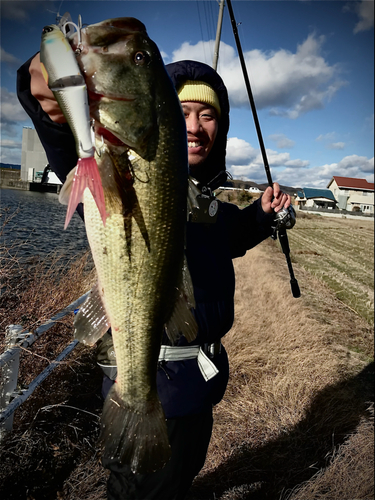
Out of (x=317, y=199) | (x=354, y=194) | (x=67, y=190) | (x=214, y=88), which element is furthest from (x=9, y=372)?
(x=354, y=194)

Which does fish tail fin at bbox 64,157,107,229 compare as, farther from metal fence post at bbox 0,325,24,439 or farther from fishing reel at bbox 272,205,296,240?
fishing reel at bbox 272,205,296,240

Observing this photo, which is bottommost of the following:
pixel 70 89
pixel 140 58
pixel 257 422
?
pixel 257 422

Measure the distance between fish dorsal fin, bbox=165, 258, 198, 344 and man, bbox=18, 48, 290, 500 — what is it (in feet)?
1.25

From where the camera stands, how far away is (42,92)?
1496mm

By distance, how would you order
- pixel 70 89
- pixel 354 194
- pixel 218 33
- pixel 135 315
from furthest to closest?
pixel 354 194
pixel 218 33
pixel 135 315
pixel 70 89

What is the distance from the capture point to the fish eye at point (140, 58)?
1397 millimetres

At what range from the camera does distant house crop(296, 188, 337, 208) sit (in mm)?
91312

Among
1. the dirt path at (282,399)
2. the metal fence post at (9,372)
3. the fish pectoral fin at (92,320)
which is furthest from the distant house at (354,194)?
the fish pectoral fin at (92,320)

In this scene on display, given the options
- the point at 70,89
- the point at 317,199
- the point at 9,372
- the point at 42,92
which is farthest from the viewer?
the point at 317,199

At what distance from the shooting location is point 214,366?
223cm

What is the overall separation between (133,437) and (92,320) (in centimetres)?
71

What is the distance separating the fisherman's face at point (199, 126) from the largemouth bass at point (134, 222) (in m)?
1.17

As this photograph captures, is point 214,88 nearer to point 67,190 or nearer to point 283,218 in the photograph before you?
point 283,218

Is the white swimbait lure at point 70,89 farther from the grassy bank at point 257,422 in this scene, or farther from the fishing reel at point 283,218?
the grassy bank at point 257,422
